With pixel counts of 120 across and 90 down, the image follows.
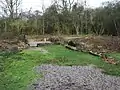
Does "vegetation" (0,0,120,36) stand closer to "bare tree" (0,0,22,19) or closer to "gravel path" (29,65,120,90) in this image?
"bare tree" (0,0,22,19)

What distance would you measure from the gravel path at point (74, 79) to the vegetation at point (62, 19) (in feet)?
79.7

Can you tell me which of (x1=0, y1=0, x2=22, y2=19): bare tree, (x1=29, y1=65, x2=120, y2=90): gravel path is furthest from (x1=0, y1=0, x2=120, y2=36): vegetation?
(x1=29, y1=65, x2=120, y2=90): gravel path

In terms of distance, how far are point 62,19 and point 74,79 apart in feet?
108

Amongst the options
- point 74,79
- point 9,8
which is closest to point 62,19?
point 9,8

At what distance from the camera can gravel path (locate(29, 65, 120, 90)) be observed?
28.9ft

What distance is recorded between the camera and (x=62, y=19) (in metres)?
42.4

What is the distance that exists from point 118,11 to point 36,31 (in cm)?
1271

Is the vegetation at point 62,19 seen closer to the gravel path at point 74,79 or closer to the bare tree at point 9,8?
the bare tree at point 9,8

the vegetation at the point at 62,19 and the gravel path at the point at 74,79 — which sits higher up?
the vegetation at the point at 62,19

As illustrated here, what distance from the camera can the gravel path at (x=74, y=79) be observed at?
346 inches

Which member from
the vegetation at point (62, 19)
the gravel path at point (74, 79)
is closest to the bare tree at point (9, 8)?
the vegetation at point (62, 19)

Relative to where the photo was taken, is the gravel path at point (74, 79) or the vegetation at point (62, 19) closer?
the gravel path at point (74, 79)

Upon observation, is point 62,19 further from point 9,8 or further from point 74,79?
point 74,79

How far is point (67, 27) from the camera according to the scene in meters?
41.7
